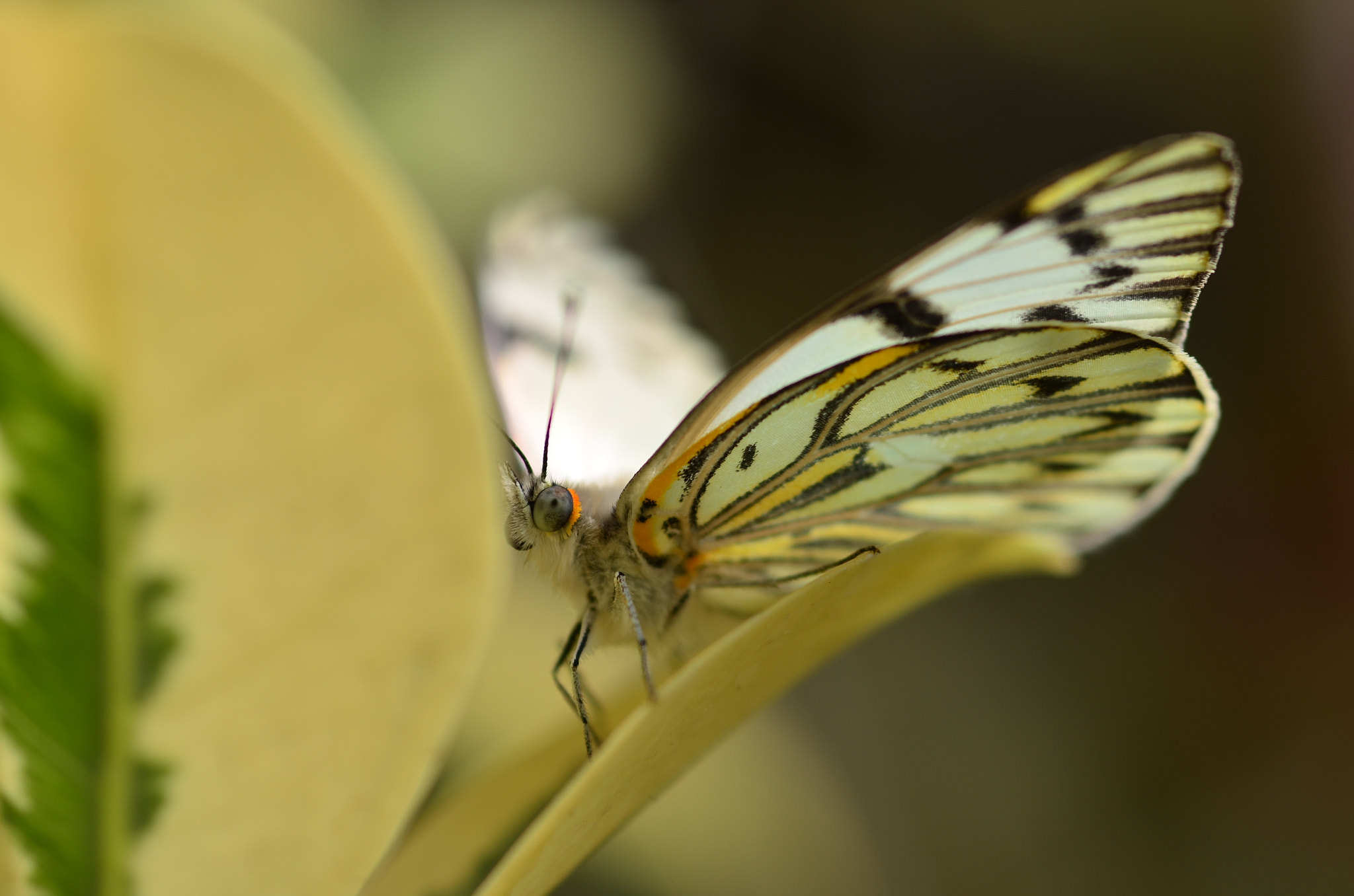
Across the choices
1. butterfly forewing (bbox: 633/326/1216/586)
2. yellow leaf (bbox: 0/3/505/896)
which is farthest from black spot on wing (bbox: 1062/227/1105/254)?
yellow leaf (bbox: 0/3/505/896)

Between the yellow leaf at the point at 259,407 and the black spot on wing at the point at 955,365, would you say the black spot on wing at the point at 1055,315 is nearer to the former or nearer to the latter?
the black spot on wing at the point at 955,365

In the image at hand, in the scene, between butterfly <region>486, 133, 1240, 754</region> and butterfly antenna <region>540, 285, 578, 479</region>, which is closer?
butterfly <region>486, 133, 1240, 754</region>

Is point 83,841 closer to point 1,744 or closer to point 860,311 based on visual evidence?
point 1,744

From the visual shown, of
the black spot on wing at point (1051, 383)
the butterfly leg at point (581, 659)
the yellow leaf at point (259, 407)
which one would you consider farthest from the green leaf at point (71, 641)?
the black spot on wing at point (1051, 383)

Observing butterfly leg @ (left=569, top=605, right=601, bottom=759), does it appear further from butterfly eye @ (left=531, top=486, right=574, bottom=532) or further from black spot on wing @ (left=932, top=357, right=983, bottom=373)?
black spot on wing @ (left=932, top=357, right=983, bottom=373)

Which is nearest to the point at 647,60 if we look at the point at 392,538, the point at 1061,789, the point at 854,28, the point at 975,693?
the point at 854,28

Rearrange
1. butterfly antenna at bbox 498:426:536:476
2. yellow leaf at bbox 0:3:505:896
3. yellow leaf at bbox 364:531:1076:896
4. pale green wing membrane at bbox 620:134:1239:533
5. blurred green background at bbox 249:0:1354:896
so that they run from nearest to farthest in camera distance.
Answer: yellow leaf at bbox 0:3:505:896
yellow leaf at bbox 364:531:1076:896
pale green wing membrane at bbox 620:134:1239:533
butterfly antenna at bbox 498:426:536:476
blurred green background at bbox 249:0:1354:896
